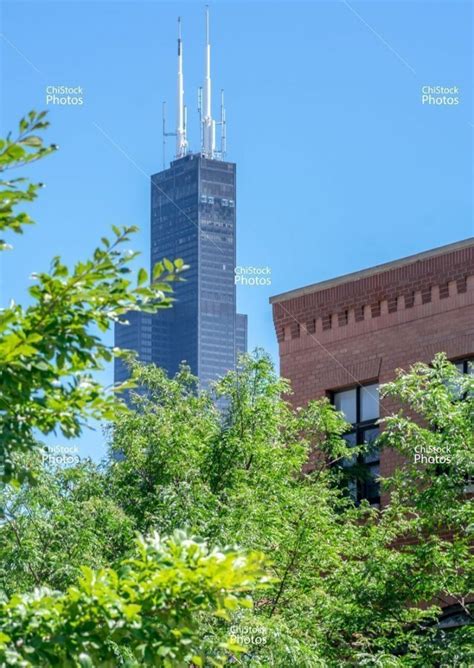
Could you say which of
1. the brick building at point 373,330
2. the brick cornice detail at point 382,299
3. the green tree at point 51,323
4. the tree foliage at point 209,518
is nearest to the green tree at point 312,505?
the tree foliage at point 209,518

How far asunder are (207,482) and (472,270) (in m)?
7.32

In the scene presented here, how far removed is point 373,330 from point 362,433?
1.94 metres

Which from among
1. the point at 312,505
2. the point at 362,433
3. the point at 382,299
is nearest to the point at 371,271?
the point at 382,299

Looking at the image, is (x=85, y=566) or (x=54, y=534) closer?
(x=85, y=566)

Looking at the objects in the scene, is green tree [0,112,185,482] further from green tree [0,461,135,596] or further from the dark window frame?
the dark window frame

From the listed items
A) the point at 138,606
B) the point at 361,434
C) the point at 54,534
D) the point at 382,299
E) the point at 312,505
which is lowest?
the point at 138,606

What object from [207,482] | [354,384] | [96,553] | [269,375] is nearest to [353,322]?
[354,384]

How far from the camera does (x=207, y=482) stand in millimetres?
21828

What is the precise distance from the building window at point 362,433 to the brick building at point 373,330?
18mm

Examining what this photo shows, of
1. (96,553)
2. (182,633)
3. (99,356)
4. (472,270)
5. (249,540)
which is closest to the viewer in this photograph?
(182,633)

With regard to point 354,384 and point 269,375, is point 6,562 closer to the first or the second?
point 269,375

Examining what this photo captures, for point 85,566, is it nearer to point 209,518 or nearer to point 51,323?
point 51,323

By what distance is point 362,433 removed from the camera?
1085 inches

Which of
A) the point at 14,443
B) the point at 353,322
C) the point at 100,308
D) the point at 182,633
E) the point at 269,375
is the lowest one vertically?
the point at 182,633
